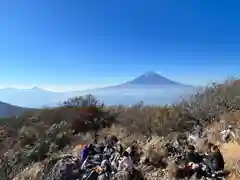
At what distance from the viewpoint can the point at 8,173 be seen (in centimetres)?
1698

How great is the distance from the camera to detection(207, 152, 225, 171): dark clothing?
11703 millimetres

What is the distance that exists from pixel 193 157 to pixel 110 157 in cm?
324

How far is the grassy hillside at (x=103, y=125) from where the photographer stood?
57.0 feet

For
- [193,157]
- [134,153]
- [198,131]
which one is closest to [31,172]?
[134,153]

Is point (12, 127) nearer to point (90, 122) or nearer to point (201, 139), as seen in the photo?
point (90, 122)

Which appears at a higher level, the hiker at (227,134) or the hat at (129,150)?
the hiker at (227,134)

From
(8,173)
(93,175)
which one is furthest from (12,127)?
(93,175)

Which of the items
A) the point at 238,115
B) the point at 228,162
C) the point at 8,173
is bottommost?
the point at 8,173

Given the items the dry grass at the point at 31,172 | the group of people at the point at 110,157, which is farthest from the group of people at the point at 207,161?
the dry grass at the point at 31,172

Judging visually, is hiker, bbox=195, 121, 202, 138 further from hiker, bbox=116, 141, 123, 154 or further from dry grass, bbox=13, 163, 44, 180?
dry grass, bbox=13, 163, 44, 180

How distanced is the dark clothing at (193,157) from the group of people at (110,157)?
1698mm

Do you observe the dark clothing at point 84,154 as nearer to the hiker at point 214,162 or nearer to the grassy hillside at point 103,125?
the grassy hillside at point 103,125

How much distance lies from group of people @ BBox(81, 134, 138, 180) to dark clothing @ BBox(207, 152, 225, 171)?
234cm

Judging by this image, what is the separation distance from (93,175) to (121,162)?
3.21ft
